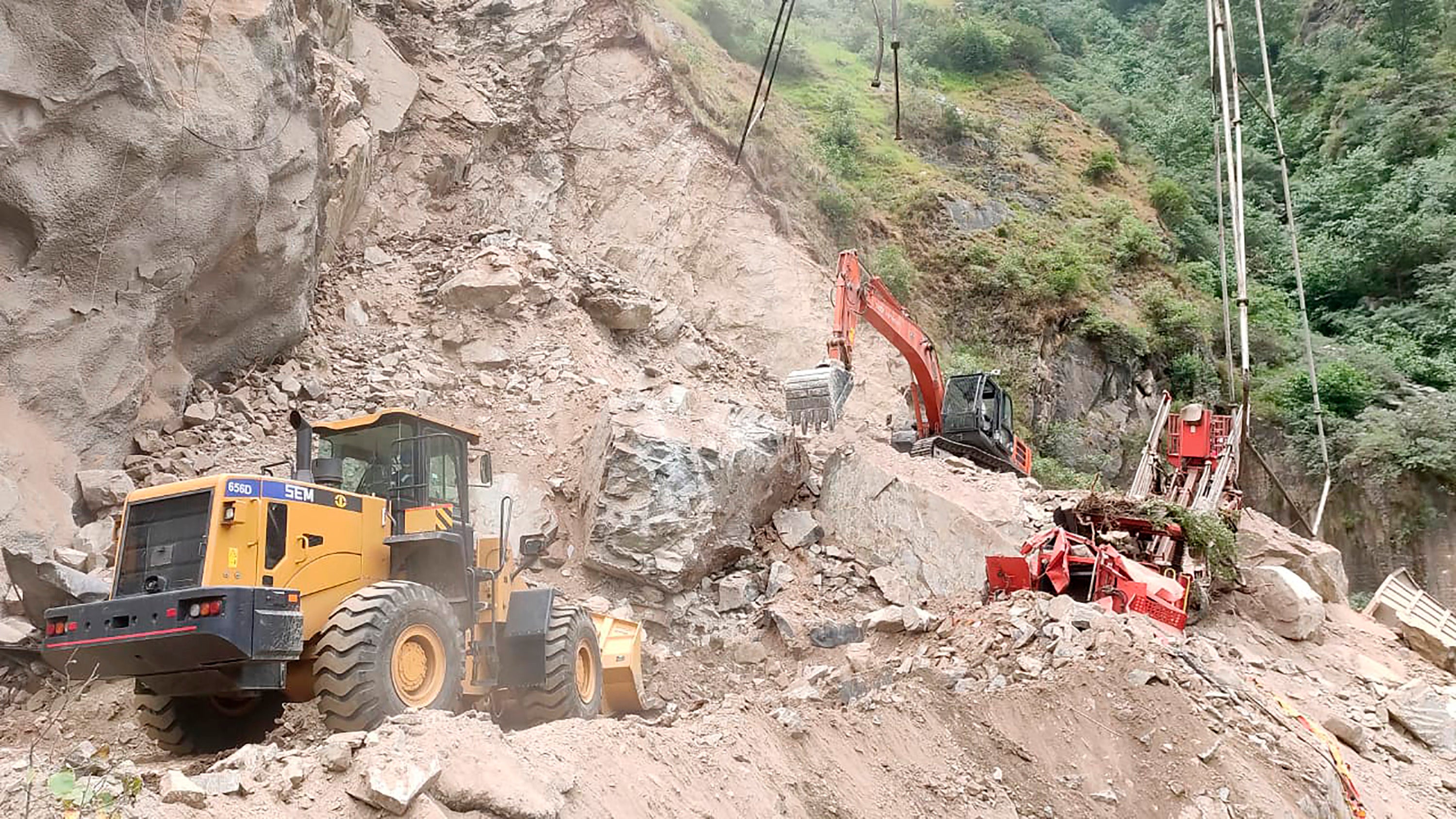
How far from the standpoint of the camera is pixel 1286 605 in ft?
32.2

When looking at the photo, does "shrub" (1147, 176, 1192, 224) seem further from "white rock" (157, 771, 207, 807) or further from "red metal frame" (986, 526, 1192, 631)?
"white rock" (157, 771, 207, 807)

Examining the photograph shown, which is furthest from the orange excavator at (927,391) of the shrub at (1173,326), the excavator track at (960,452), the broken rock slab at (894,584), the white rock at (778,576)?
the shrub at (1173,326)

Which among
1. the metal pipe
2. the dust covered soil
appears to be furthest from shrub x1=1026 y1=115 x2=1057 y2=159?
the metal pipe

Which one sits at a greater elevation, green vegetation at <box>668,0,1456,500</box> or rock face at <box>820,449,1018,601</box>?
green vegetation at <box>668,0,1456,500</box>

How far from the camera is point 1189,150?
29266 millimetres

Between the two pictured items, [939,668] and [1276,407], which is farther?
[1276,407]

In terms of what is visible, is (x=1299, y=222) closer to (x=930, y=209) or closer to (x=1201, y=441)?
(x=930, y=209)

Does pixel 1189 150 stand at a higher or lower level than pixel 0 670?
higher

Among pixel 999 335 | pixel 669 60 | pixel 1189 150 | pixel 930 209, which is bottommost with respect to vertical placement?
pixel 999 335

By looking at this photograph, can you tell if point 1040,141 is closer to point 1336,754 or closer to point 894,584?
point 894,584

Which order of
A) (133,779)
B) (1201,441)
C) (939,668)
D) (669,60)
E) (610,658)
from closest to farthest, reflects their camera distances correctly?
(133,779), (939,668), (610,658), (1201,441), (669,60)

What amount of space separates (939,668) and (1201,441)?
7178 mm

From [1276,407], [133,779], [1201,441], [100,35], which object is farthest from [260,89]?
[1276,407]

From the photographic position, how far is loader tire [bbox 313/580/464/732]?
505 cm
